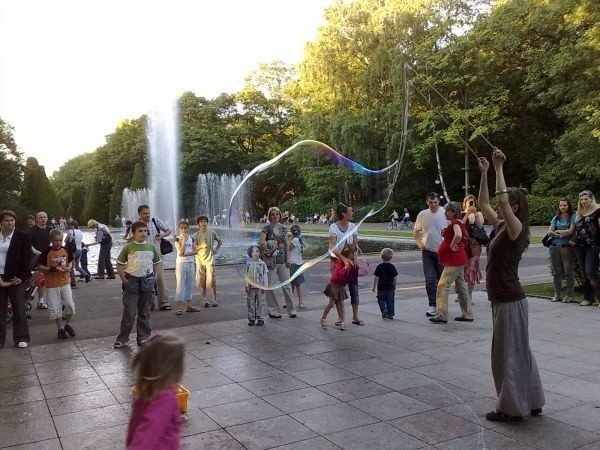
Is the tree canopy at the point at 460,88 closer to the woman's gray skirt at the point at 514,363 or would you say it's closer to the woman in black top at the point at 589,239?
the woman in black top at the point at 589,239

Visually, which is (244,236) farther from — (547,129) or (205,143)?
(205,143)

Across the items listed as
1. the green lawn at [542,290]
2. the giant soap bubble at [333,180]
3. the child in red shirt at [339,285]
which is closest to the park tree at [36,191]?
the giant soap bubble at [333,180]

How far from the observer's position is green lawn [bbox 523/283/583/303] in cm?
1053

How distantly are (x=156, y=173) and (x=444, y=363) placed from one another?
37.0m

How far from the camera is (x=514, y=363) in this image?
4520 mm

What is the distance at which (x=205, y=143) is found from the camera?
53.5 meters

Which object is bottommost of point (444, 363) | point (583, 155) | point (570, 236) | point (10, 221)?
point (444, 363)

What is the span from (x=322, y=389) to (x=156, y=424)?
3.15 meters

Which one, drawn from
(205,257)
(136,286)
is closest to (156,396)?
(136,286)

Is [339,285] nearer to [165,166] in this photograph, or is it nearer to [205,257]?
[205,257]

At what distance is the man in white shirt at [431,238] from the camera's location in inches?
352

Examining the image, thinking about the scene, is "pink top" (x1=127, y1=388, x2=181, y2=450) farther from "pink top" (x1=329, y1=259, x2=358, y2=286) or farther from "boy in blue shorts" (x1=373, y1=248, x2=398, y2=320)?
"boy in blue shorts" (x1=373, y1=248, x2=398, y2=320)

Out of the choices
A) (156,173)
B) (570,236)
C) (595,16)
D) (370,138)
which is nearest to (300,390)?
(570,236)

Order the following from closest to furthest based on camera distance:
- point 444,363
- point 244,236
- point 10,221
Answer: point 444,363
point 10,221
point 244,236
